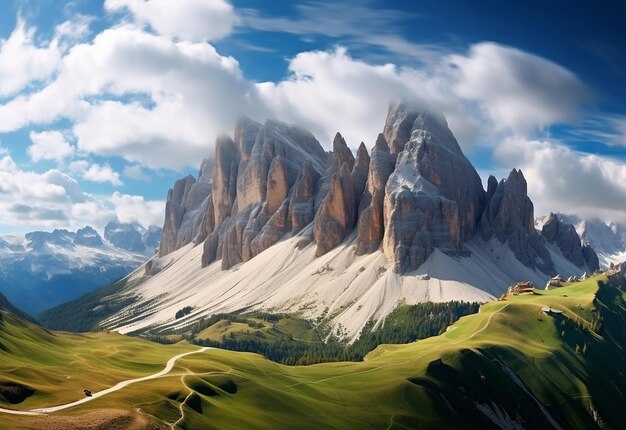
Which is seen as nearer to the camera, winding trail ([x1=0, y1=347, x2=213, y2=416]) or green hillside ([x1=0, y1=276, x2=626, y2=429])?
winding trail ([x1=0, y1=347, x2=213, y2=416])

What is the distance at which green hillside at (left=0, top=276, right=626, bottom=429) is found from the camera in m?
85.7

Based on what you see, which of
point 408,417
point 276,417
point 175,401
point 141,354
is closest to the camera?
point 175,401

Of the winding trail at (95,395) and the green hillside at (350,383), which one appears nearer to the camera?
the winding trail at (95,395)

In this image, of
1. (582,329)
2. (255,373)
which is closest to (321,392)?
(255,373)

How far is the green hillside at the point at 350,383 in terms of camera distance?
85688 mm

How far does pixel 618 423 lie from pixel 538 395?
19.1 metres

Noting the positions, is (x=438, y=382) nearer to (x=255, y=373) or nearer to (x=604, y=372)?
(x=255, y=373)

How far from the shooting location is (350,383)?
12912cm

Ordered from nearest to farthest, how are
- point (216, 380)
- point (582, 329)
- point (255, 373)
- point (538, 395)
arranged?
point (216, 380) → point (255, 373) → point (538, 395) → point (582, 329)

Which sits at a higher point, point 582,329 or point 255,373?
point 582,329

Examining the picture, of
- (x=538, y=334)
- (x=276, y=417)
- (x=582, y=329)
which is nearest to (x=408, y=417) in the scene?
(x=276, y=417)

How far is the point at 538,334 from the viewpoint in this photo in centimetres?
18700

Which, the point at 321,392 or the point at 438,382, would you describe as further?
the point at 438,382

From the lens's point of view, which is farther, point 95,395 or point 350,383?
point 350,383
